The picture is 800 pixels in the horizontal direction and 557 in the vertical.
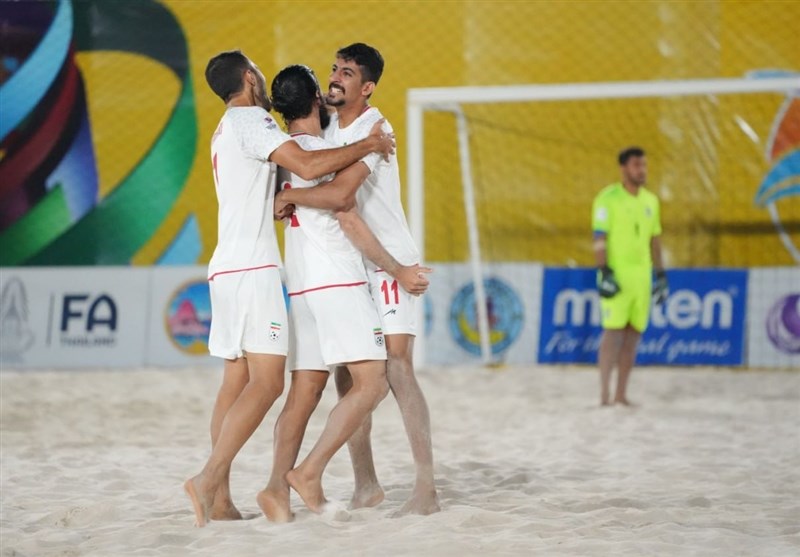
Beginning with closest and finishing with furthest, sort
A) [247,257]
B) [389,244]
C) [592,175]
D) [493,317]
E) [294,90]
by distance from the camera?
1. [247,257]
2. [294,90]
3. [389,244]
4. [493,317]
5. [592,175]

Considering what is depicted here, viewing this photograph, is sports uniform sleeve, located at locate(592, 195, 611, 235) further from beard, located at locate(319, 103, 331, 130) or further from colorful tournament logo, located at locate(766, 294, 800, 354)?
beard, located at locate(319, 103, 331, 130)

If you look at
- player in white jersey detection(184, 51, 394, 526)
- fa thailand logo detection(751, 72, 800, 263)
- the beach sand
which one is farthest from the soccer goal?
player in white jersey detection(184, 51, 394, 526)

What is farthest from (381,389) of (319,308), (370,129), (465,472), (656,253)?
(656,253)

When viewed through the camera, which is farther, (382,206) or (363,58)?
(382,206)

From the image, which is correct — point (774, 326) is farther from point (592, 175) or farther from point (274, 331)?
point (274, 331)

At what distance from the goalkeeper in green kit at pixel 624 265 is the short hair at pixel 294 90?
185 inches

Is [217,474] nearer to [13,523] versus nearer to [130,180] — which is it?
[13,523]

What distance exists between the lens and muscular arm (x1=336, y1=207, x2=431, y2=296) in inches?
179

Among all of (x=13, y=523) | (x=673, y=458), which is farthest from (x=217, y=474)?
(x=673, y=458)

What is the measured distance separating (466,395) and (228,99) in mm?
5511

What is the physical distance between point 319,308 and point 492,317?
7.86 metres

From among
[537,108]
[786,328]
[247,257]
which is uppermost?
[537,108]

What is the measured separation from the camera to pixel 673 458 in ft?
21.4

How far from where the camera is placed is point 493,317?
1228 cm
